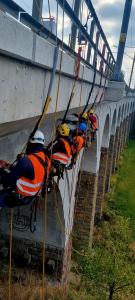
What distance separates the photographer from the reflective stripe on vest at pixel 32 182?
420 cm

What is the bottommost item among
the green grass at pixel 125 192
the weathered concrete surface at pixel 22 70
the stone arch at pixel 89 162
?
the green grass at pixel 125 192

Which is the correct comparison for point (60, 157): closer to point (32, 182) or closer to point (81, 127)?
point (32, 182)

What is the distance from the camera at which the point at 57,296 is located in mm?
9484

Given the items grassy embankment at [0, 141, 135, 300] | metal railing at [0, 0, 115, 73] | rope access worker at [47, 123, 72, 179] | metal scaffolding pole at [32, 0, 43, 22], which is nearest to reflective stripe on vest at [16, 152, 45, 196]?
rope access worker at [47, 123, 72, 179]

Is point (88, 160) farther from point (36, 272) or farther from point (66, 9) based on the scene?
point (66, 9)

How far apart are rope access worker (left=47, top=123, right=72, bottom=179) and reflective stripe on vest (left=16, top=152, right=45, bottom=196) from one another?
940 millimetres

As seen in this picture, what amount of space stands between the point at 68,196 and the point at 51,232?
3.92 ft

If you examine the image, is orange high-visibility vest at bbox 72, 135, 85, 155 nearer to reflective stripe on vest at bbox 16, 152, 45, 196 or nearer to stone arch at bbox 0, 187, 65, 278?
reflective stripe on vest at bbox 16, 152, 45, 196

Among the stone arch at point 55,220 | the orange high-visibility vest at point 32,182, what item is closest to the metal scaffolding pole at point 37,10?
the orange high-visibility vest at point 32,182

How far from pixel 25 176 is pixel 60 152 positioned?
1.62m

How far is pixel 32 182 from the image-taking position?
4258mm

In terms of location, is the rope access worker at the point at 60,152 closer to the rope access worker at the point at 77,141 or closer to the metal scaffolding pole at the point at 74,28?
the rope access worker at the point at 77,141

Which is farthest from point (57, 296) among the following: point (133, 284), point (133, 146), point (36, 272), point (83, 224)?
point (133, 146)

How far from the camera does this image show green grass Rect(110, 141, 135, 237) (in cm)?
2331
